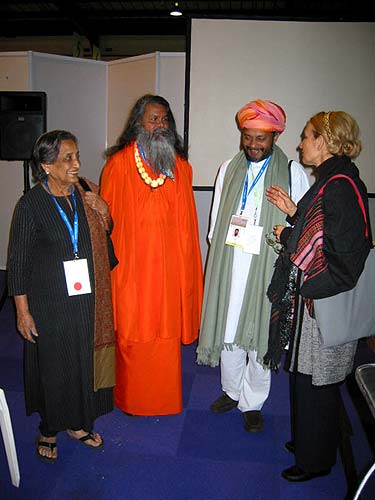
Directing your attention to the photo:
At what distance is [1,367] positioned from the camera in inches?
131

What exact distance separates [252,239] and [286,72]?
201cm

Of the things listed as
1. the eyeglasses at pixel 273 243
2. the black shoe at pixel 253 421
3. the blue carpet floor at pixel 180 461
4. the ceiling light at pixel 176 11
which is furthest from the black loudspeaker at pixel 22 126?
the ceiling light at pixel 176 11

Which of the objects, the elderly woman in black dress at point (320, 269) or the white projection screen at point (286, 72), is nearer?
the elderly woman in black dress at point (320, 269)

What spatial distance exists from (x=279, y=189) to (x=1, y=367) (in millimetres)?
2450

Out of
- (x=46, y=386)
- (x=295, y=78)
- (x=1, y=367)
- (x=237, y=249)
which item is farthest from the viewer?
(x=295, y=78)

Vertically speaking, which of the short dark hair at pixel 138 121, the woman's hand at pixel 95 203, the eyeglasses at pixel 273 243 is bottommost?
the eyeglasses at pixel 273 243

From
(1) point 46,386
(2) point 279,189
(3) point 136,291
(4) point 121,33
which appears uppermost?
(4) point 121,33

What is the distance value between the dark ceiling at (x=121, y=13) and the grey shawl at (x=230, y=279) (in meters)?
6.19

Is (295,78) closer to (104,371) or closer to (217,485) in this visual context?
(104,371)

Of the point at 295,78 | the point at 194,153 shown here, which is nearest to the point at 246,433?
the point at 194,153

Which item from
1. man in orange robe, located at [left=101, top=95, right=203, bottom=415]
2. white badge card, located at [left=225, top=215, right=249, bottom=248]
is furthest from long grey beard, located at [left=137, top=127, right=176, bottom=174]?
white badge card, located at [left=225, top=215, right=249, bottom=248]

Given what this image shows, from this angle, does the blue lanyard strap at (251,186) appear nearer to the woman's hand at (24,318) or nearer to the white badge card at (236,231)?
the white badge card at (236,231)

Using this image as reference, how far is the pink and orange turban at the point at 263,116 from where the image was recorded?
2.28 m

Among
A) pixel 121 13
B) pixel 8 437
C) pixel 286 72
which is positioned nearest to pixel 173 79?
pixel 286 72
